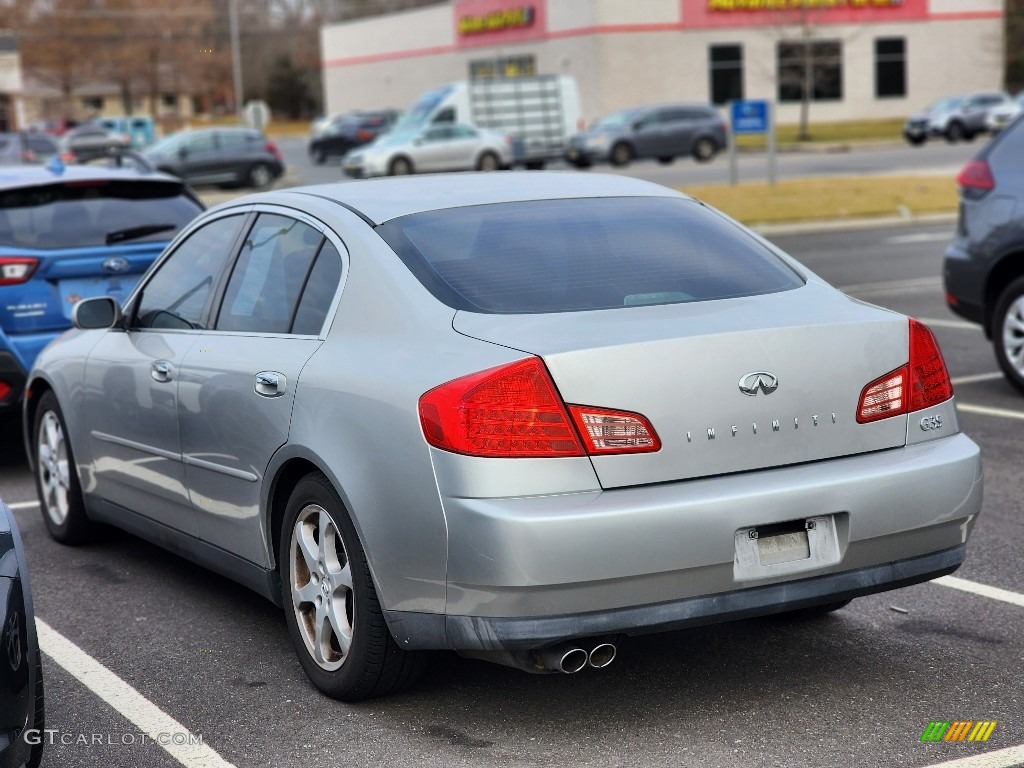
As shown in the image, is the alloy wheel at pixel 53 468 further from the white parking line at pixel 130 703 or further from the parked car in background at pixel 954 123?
the parked car in background at pixel 954 123

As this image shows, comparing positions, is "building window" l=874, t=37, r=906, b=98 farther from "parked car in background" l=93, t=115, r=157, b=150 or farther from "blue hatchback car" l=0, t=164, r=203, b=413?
"blue hatchback car" l=0, t=164, r=203, b=413

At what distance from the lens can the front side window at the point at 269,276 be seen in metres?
4.83

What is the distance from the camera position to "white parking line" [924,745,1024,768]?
3.81 m

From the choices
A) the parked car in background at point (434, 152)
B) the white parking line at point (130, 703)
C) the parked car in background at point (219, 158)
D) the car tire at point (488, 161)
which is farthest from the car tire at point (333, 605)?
the car tire at point (488, 161)

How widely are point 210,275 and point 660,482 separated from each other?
2222mm

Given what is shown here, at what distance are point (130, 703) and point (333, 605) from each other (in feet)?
2.29

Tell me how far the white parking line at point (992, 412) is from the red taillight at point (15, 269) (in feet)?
17.1

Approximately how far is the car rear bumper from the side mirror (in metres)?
2.39

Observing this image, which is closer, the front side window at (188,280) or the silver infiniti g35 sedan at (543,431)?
the silver infiniti g35 sedan at (543,431)

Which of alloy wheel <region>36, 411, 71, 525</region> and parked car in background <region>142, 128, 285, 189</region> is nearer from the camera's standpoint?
alloy wheel <region>36, 411, 71, 525</region>

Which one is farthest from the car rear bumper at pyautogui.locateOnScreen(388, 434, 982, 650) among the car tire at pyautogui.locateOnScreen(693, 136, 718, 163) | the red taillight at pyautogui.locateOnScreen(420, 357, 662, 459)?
the car tire at pyautogui.locateOnScreen(693, 136, 718, 163)

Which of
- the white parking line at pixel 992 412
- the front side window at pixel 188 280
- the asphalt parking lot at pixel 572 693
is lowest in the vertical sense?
the white parking line at pixel 992 412

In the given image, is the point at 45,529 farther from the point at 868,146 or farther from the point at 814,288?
the point at 868,146

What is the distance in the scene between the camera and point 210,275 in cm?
542
